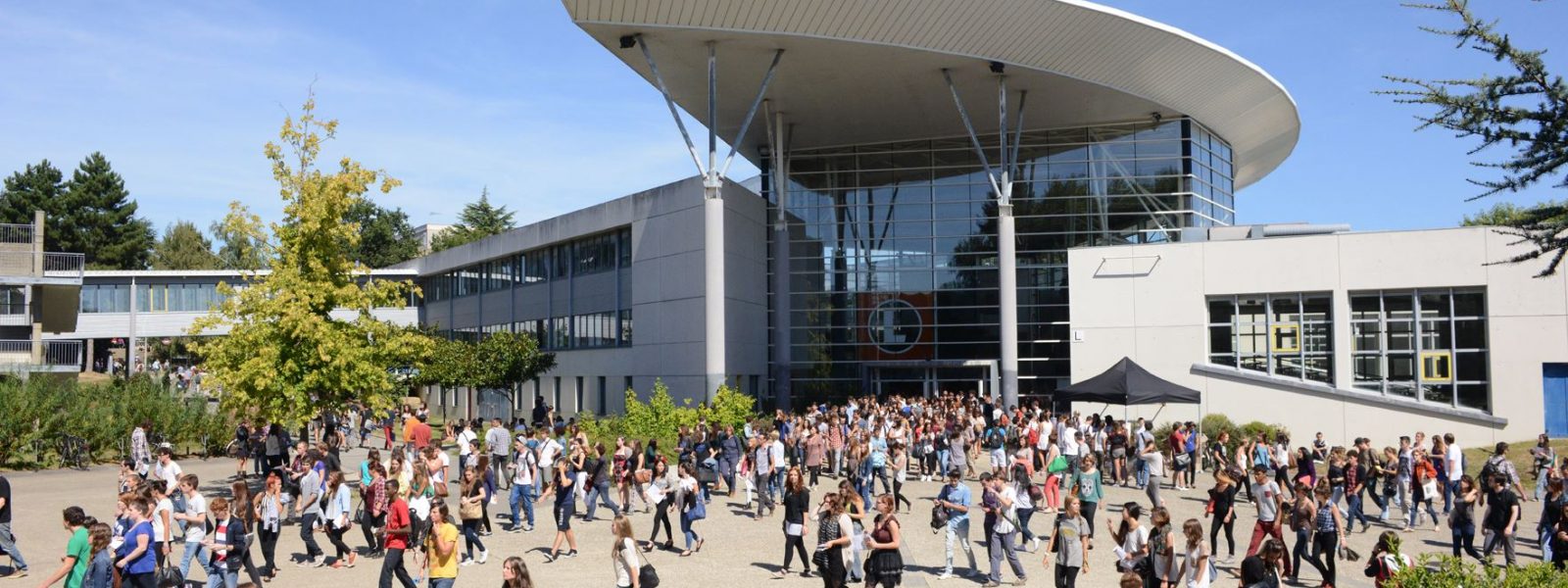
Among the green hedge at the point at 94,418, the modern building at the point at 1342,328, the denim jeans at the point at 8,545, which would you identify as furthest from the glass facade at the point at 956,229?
the denim jeans at the point at 8,545

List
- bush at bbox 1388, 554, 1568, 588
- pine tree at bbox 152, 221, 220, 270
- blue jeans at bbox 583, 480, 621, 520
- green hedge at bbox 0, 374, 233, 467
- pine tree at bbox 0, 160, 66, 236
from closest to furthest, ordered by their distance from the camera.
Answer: bush at bbox 1388, 554, 1568, 588, blue jeans at bbox 583, 480, 621, 520, green hedge at bbox 0, 374, 233, 467, pine tree at bbox 0, 160, 66, 236, pine tree at bbox 152, 221, 220, 270

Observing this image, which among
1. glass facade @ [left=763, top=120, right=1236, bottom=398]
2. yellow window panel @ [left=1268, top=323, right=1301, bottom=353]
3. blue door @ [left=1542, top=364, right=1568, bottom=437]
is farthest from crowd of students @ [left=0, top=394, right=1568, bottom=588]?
glass facade @ [left=763, top=120, right=1236, bottom=398]

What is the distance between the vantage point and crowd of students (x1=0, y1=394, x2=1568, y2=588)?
11.5 metres

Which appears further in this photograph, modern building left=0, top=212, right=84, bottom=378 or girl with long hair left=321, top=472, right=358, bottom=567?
modern building left=0, top=212, right=84, bottom=378

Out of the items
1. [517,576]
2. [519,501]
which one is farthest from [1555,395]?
[517,576]

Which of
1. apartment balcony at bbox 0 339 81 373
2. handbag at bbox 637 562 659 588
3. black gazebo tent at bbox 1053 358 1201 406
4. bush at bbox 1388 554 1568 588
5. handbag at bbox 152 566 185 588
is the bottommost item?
handbag at bbox 152 566 185 588

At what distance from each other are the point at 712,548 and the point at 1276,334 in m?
20.2

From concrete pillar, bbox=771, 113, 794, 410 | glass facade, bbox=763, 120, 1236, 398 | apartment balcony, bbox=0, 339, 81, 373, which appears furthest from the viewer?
apartment balcony, bbox=0, 339, 81, 373

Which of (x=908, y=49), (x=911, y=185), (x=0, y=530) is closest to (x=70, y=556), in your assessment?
(x=0, y=530)

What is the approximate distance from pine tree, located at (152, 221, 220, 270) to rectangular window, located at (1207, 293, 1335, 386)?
74.8 m

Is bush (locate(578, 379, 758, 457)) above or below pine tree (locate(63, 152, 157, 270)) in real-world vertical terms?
below

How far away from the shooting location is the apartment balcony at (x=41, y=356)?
134 ft

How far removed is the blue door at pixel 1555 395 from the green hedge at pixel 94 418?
33.4 m

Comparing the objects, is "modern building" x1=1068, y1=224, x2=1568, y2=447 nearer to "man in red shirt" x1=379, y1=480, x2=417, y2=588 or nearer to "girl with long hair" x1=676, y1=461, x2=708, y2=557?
"girl with long hair" x1=676, y1=461, x2=708, y2=557
